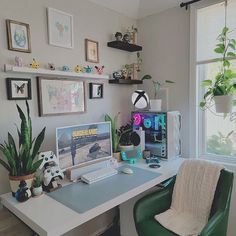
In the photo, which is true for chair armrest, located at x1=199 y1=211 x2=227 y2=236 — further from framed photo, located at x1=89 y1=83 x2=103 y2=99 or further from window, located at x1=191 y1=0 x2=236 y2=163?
framed photo, located at x1=89 y1=83 x2=103 y2=99

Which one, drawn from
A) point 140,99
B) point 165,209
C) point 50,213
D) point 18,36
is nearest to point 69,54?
point 18,36

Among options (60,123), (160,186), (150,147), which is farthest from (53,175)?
(150,147)

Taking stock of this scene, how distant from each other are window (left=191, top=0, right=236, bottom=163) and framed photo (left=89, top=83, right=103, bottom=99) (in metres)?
0.98

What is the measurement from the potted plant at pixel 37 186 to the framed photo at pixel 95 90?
970mm

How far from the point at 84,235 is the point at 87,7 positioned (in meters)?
2.26

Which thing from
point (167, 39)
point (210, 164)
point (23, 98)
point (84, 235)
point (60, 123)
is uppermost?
point (167, 39)

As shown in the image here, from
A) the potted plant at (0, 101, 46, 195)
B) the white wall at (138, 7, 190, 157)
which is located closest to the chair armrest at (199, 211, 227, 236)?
the white wall at (138, 7, 190, 157)

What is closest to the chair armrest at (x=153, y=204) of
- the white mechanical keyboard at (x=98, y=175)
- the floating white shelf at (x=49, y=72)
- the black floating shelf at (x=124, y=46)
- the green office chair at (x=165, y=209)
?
the green office chair at (x=165, y=209)

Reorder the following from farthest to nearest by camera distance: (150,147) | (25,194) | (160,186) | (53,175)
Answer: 1. (150,147)
2. (160,186)
3. (53,175)
4. (25,194)

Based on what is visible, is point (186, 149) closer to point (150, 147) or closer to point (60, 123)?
point (150, 147)

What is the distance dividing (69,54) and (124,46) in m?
0.70

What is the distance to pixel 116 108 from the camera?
2512 mm

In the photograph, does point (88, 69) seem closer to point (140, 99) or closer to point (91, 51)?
point (91, 51)

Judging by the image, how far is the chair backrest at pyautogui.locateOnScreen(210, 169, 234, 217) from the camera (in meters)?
1.56
